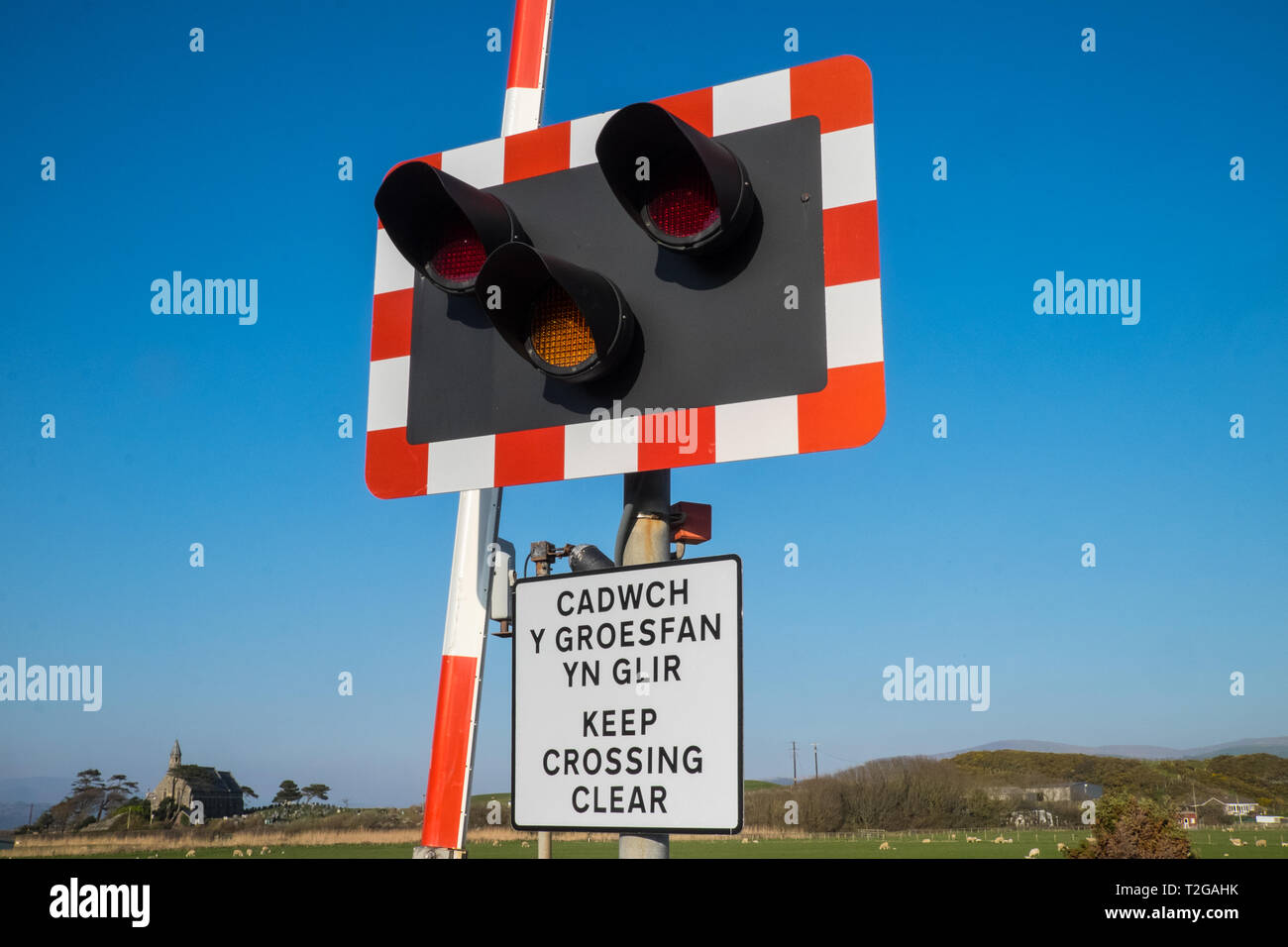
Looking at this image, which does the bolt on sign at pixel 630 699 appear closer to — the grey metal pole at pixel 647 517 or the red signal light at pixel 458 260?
the grey metal pole at pixel 647 517

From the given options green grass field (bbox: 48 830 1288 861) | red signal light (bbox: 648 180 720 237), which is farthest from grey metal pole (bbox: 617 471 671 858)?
green grass field (bbox: 48 830 1288 861)

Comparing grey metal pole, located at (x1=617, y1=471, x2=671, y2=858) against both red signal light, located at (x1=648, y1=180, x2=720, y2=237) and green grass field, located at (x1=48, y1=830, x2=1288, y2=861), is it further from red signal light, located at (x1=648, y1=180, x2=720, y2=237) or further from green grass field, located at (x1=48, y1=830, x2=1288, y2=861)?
green grass field, located at (x1=48, y1=830, x2=1288, y2=861)

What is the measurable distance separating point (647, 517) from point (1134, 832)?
203ft

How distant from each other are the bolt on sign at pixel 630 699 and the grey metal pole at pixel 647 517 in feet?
0.50

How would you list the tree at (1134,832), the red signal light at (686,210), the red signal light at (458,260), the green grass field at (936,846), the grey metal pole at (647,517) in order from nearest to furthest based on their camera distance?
the grey metal pole at (647,517) → the red signal light at (686,210) → the red signal light at (458,260) → the tree at (1134,832) → the green grass field at (936,846)

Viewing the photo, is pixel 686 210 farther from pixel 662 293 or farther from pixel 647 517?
pixel 647 517

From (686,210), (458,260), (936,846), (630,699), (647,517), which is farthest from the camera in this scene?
(936,846)

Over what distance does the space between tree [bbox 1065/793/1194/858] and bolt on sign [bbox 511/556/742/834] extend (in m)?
57.7

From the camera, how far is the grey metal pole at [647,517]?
279 cm

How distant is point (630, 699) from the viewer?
8.34ft

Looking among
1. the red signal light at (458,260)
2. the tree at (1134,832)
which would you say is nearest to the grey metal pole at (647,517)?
the red signal light at (458,260)

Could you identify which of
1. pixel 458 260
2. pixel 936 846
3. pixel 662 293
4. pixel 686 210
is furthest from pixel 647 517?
pixel 936 846
